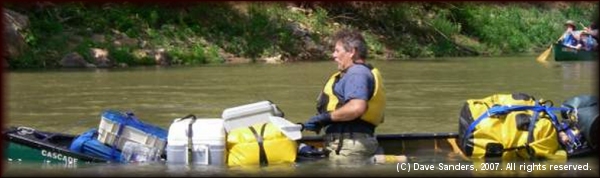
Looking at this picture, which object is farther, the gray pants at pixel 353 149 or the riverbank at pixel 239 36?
the riverbank at pixel 239 36

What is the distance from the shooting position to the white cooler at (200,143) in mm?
6070

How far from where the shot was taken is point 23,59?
2112 centimetres

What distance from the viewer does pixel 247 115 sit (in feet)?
20.2

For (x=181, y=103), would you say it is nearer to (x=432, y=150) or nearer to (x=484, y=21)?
(x=432, y=150)

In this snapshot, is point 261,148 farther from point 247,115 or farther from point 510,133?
point 510,133

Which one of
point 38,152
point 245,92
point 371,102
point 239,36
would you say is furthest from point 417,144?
point 239,36

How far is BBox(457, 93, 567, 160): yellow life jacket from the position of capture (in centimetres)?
615

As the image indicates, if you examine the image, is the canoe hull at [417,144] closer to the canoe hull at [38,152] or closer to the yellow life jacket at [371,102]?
the yellow life jacket at [371,102]

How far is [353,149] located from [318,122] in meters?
0.30

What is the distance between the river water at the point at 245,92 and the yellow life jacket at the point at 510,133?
23 centimetres

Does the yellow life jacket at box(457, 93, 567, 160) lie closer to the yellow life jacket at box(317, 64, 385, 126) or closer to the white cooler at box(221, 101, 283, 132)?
the yellow life jacket at box(317, 64, 385, 126)

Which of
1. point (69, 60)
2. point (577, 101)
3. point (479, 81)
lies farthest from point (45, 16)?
point (577, 101)

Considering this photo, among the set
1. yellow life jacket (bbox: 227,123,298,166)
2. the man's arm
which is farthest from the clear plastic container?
the man's arm

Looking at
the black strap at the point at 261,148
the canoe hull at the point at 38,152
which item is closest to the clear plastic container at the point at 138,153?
the canoe hull at the point at 38,152
